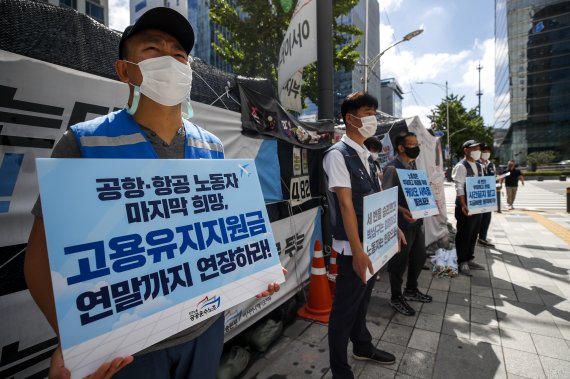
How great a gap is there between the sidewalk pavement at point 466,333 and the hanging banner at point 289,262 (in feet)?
1.16

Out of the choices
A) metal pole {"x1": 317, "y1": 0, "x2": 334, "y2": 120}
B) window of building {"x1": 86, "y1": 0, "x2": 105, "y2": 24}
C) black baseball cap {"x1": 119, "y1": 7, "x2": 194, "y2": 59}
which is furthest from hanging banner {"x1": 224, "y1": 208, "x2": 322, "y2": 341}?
window of building {"x1": 86, "y1": 0, "x2": 105, "y2": 24}

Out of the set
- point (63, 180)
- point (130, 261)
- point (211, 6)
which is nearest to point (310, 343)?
point (130, 261)

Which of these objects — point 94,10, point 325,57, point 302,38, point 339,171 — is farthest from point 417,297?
point 94,10

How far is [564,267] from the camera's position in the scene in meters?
5.02

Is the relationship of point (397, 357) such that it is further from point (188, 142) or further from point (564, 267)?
point (564, 267)

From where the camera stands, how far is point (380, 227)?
233cm

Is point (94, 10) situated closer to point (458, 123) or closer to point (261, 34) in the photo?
point (261, 34)

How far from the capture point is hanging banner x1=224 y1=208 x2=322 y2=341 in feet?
9.24

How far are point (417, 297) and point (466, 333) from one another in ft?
2.68

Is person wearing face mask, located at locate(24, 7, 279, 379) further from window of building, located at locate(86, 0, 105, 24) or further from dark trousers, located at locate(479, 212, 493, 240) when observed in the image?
window of building, located at locate(86, 0, 105, 24)

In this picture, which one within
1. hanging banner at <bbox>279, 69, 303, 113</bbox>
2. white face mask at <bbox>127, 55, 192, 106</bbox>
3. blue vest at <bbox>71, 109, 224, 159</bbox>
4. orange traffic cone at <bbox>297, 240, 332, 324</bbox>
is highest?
hanging banner at <bbox>279, 69, 303, 113</bbox>

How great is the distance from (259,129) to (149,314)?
243cm

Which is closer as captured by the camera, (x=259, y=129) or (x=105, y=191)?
(x=105, y=191)

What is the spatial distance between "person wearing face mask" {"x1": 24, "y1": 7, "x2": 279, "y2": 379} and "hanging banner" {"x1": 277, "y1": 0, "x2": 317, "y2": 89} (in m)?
2.85
